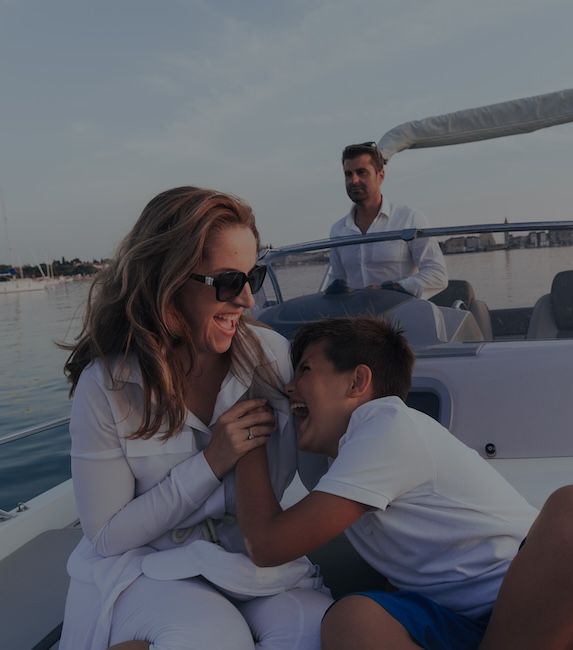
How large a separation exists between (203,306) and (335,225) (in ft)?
5.57

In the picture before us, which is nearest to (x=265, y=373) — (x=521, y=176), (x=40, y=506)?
(x=40, y=506)

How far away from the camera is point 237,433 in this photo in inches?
60.4

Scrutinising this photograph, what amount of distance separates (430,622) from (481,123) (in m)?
4.33

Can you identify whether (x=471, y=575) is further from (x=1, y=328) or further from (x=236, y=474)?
(x=1, y=328)

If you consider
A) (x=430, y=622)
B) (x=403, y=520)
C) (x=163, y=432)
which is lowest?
(x=430, y=622)

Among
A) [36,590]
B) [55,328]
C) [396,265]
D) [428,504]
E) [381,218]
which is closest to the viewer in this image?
[428,504]

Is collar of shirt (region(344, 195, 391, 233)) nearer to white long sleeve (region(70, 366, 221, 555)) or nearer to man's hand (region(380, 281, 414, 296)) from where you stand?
man's hand (region(380, 281, 414, 296))

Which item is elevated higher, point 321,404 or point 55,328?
point 321,404

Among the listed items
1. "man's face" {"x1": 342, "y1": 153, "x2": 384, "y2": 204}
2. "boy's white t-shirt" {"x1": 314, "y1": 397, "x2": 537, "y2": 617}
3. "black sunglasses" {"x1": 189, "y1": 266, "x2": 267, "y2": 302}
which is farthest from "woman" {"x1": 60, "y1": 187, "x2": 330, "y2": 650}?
"man's face" {"x1": 342, "y1": 153, "x2": 384, "y2": 204}

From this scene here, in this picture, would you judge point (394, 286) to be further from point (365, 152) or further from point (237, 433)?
point (365, 152)

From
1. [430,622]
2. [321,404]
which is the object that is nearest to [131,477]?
[321,404]

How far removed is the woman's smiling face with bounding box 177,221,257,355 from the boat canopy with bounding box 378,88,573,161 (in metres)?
3.46

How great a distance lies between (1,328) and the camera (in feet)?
80.0

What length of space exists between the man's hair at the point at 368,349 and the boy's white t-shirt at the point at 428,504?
Result: 0.69 feet
